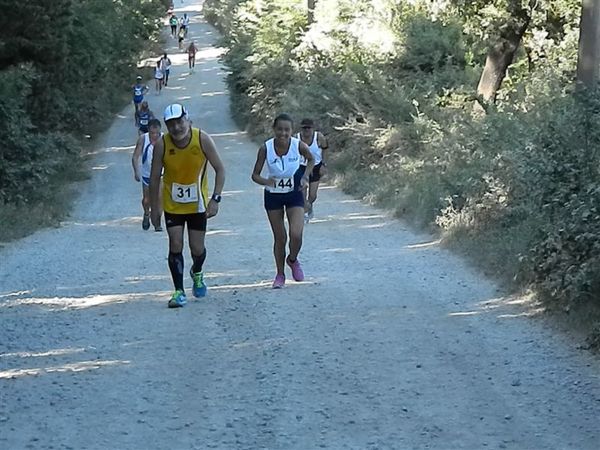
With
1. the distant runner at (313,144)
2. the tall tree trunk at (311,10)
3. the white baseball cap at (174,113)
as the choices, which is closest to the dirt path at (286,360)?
the white baseball cap at (174,113)

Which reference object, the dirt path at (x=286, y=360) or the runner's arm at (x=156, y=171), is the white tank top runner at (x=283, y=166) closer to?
the dirt path at (x=286, y=360)

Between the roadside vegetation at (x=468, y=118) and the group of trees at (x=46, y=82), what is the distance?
225 inches

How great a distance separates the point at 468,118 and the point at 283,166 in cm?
909

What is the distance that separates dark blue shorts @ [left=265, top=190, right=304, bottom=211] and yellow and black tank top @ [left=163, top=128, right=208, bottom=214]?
3.51ft

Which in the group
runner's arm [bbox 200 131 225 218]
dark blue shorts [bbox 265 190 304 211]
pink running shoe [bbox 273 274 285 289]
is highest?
runner's arm [bbox 200 131 225 218]

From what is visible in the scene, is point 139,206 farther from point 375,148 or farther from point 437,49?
point 437,49

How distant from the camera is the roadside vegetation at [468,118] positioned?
31.9 ft

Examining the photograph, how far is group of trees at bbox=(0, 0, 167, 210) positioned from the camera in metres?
20.8

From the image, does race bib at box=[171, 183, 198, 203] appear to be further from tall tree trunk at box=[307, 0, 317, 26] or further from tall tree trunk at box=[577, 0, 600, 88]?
tall tree trunk at box=[307, 0, 317, 26]

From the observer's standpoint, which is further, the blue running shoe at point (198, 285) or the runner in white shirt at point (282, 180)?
the runner in white shirt at point (282, 180)

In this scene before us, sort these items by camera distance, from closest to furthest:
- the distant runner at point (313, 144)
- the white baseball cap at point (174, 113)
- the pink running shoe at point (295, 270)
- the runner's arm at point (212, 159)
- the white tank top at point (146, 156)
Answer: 1. the white baseball cap at point (174, 113)
2. the runner's arm at point (212, 159)
3. the pink running shoe at point (295, 270)
4. the distant runner at point (313, 144)
5. the white tank top at point (146, 156)

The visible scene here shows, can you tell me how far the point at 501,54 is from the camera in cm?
2047

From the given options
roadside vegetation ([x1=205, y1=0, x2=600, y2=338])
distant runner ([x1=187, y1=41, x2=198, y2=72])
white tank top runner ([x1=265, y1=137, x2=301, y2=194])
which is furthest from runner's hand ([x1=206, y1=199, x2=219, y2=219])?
distant runner ([x1=187, y1=41, x2=198, y2=72])

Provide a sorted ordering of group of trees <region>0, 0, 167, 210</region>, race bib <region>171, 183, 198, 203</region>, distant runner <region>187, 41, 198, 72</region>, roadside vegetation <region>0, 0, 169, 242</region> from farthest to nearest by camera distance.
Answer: distant runner <region>187, 41, 198, 72</region> → group of trees <region>0, 0, 167, 210</region> → roadside vegetation <region>0, 0, 169, 242</region> → race bib <region>171, 183, 198, 203</region>
